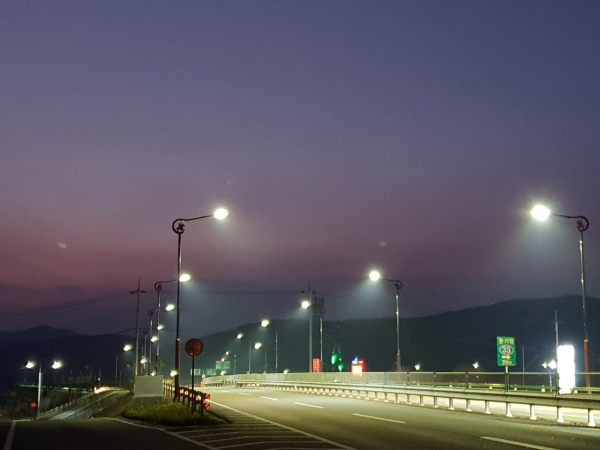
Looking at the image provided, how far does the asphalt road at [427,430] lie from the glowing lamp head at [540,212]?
8590 mm

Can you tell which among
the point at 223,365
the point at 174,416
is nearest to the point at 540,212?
the point at 174,416

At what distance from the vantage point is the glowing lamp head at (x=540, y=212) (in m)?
31.7

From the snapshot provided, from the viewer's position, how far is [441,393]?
3231 cm

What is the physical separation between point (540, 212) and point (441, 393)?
8435 mm

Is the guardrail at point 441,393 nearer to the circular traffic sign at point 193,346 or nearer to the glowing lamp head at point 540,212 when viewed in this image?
the glowing lamp head at point 540,212

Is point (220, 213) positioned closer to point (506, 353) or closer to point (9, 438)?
point (9, 438)

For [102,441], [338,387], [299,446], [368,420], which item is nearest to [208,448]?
[299,446]

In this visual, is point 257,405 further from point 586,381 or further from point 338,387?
point 586,381

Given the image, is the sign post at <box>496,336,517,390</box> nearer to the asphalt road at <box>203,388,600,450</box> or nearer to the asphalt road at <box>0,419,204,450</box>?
the asphalt road at <box>203,388,600,450</box>

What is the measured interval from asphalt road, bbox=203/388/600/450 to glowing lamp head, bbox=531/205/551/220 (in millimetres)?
8590

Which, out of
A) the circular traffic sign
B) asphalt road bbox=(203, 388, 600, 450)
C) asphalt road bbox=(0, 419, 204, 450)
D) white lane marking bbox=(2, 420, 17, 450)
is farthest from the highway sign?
white lane marking bbox=(2, 420, 17, 450)

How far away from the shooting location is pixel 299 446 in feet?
58.8

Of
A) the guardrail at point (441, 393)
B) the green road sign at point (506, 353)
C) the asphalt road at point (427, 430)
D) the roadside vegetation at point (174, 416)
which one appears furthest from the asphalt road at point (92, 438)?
the green road sign at point (506, 353)

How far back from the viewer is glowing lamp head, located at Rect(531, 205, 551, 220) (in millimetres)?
31656
